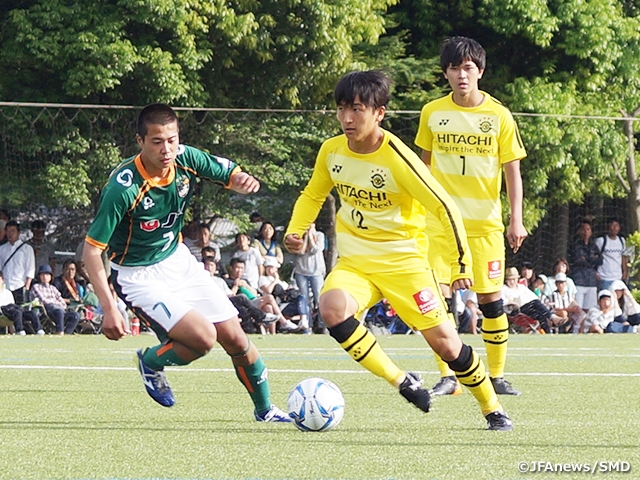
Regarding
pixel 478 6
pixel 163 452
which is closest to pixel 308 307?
pixel 478 6

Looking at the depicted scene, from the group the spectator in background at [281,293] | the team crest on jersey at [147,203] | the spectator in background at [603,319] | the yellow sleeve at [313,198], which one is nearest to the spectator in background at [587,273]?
the spectator in background at [603,319]

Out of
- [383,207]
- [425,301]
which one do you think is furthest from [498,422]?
[383,207]

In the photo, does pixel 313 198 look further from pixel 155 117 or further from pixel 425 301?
pixel 155 117

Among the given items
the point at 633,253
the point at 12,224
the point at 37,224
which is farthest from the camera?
the point at 633,253

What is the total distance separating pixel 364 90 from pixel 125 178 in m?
1.30

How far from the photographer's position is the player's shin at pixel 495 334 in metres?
8.44

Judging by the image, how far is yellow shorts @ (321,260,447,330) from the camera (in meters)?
6.51

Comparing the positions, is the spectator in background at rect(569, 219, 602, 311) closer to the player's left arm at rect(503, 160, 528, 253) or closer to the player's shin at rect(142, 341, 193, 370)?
the player's left arm at rect(503, 160, 528, 253)

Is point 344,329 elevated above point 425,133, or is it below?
below

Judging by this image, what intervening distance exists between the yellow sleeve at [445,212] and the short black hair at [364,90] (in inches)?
14.3

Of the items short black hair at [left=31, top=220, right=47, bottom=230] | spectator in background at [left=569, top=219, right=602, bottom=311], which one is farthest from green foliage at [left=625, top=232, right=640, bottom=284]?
short black hair at [left=31, top=220, right=47, bottom=230]

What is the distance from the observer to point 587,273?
20219 millimetres

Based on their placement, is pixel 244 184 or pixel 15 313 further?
pixel 15 313

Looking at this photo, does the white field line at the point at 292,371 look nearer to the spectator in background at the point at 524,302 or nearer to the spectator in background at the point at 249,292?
the spectator in background at the point at 249,292
